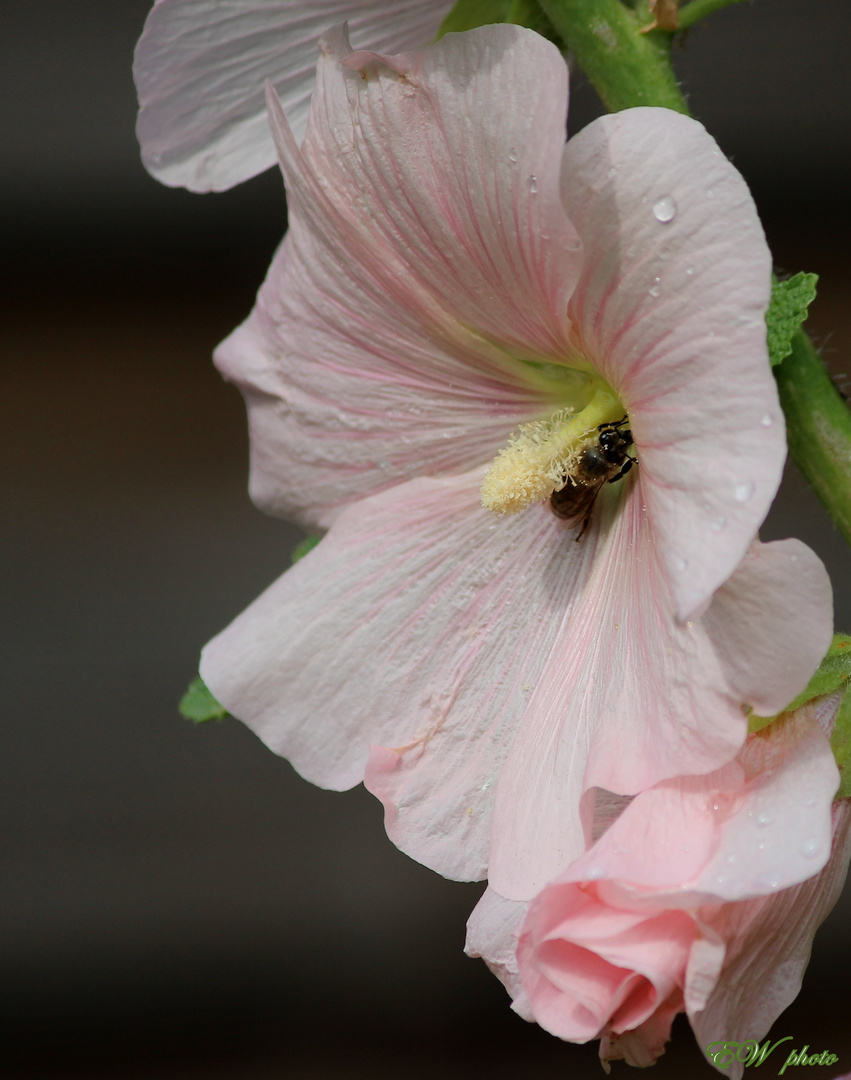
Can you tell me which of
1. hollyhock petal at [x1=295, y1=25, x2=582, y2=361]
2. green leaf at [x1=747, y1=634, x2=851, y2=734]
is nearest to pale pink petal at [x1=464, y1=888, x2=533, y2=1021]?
green leaf at [x1=747, y1=634, x2=851, y2=734]

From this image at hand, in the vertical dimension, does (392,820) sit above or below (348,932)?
above

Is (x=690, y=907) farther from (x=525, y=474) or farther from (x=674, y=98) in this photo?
(x=674, y=98)

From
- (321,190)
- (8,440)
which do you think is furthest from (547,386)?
(8,440)

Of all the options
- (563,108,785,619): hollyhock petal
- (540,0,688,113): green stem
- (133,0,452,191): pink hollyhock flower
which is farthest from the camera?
(133,0,452,191): pink hollyhock flower

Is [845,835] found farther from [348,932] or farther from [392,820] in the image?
[348,932]

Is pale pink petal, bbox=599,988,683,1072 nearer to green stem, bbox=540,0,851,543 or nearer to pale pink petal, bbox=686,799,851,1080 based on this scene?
pale pink petal, bbox=686,799,851,1080

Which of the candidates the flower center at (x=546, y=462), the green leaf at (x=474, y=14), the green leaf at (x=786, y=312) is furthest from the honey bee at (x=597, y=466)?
the green leaf at (x=474, y=14)
